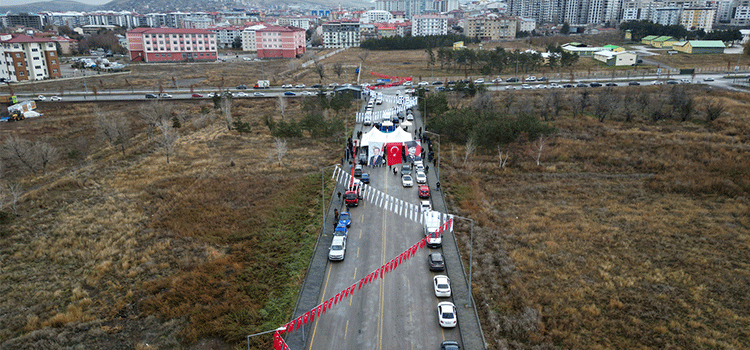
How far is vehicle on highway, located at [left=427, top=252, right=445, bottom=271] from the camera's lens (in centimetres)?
2887

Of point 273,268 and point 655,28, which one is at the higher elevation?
point 655,28

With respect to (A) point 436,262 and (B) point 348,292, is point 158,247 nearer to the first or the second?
(B) point 348,292

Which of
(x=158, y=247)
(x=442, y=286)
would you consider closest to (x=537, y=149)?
(x=442, y=286)

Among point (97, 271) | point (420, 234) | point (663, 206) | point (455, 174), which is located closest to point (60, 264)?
point (97, 271)

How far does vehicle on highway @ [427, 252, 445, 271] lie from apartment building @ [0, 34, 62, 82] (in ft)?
389

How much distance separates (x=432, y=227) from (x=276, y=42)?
142 metres

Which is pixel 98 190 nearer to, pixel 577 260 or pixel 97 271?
pixel 97 271

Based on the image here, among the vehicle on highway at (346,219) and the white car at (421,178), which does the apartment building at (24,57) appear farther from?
the vehicle on highway at (346,219)

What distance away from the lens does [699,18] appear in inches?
7559

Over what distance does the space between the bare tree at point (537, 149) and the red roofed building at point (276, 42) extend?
4844 inches

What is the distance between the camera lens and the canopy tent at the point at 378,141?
49.3 metres

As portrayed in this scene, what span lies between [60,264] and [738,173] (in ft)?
194

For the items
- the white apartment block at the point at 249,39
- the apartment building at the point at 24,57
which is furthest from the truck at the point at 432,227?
the white apartment block at the point at 249,39

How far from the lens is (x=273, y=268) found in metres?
30.3
